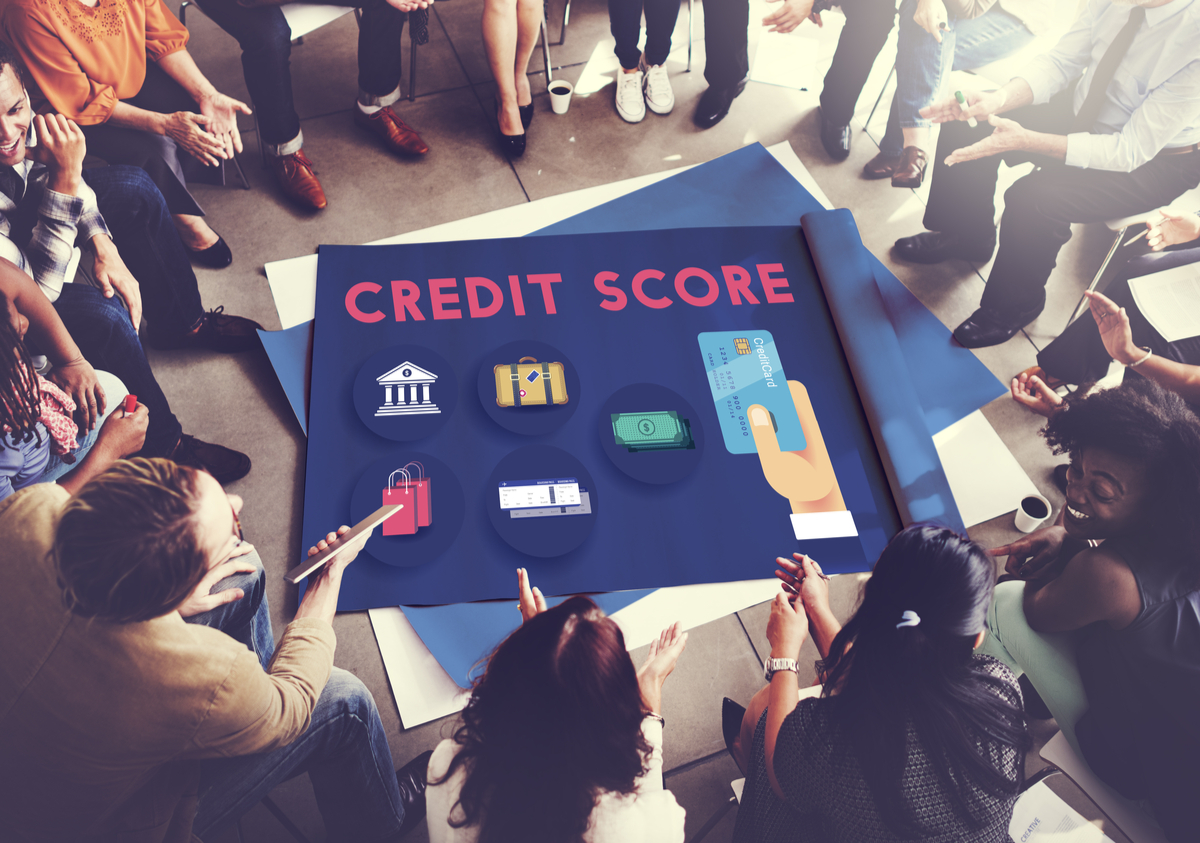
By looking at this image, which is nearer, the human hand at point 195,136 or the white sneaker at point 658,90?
the human hand at point 195,136

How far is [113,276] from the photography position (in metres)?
2.28

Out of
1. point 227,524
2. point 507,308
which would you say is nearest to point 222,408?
point 507,308

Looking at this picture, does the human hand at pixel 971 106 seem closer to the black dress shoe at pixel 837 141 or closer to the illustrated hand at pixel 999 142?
the illustrated hand at pixel 999 142

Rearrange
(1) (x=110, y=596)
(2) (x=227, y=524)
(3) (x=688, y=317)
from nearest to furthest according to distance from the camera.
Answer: (1) (x=110, y=596)
(2) (x=227, y=524)
(3) (x=688, y=317)

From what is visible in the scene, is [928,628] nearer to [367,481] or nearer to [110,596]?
[110,596]

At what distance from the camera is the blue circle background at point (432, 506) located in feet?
7.61

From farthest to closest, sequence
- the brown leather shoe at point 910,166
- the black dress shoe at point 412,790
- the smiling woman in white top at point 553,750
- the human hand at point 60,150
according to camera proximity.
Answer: the brown leather shoe at point 910,166
the human hand at point 60,150
the black dress shoe at point 412,790
the smiling woman in white top at point 553,750

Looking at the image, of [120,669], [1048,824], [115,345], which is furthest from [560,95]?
[1048,824]

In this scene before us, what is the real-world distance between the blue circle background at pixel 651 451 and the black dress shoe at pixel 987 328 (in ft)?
3.92

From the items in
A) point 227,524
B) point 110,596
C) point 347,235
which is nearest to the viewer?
point 110,596

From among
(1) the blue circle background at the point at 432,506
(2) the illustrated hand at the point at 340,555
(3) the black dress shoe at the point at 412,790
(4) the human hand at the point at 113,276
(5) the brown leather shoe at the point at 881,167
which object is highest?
(4) the human hand at the point at 113,276

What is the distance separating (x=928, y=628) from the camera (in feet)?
4.80

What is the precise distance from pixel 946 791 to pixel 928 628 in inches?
11.7

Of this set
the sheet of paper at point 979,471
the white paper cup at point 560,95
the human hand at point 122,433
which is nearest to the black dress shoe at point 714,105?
the white paper cup at point 560,95
